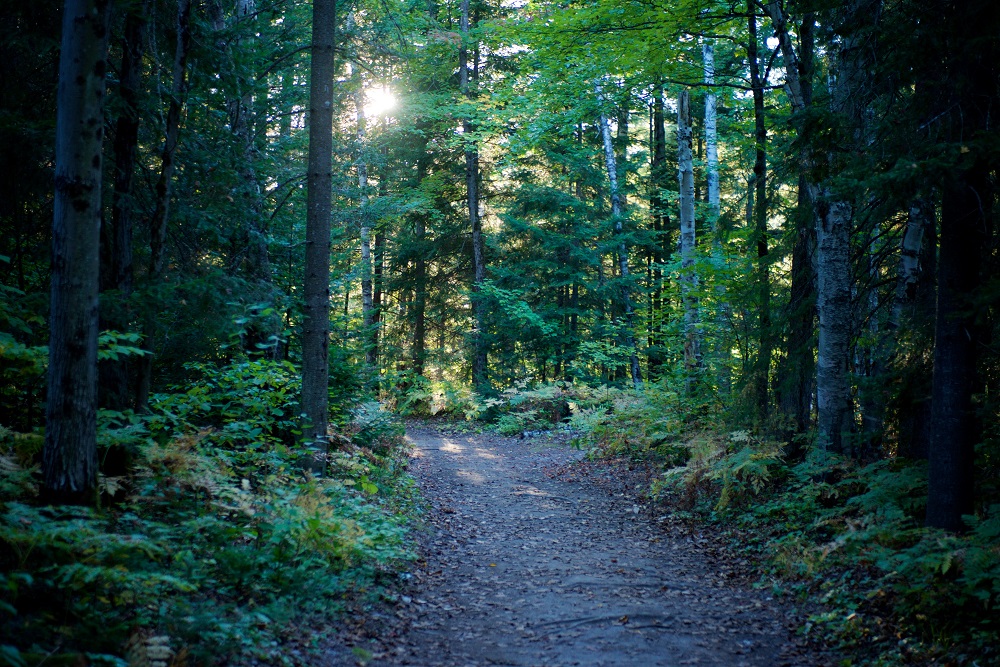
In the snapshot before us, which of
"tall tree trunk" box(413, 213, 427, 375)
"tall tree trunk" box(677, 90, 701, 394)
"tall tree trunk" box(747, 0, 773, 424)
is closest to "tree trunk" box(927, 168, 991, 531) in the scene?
"tall tree trunk" box(747, 0, 773, 424)

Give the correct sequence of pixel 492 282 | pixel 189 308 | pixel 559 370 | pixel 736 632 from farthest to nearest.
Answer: pixel 559 370 → pixel 492 282 → pixel 189 308 → pixel 736 632

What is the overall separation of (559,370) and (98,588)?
916 inches

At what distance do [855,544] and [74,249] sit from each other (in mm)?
7510

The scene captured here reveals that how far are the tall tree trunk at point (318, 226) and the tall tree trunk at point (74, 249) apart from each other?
4.09 metres

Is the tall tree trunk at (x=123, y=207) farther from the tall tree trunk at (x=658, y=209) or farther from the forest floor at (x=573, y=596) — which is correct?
the tall tree trunk at (x=658, y=209)

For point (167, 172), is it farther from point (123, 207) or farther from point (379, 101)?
point (379, 101)

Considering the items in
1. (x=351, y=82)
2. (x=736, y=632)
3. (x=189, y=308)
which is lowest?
(x=736, y=632)

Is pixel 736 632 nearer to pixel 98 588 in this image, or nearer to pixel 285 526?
pixel 285 526

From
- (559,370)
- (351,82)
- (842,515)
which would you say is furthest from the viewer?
(559,370)

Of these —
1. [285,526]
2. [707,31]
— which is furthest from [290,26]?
[285,526]

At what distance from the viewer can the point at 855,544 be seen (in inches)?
250

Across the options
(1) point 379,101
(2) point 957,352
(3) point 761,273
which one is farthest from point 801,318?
(1) point 379,101

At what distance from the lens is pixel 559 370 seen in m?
26.7

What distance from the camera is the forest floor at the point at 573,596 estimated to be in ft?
17.2
